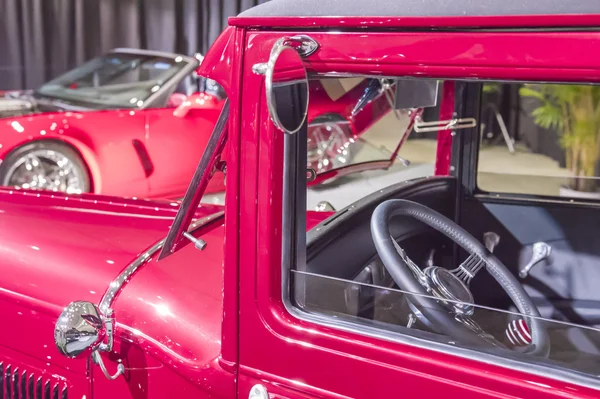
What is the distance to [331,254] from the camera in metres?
1.27

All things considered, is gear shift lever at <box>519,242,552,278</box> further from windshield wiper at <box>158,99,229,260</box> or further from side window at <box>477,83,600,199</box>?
windshield wiper at <box>158,99,229,260</box>

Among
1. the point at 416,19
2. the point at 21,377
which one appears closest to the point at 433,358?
the point at 416,19

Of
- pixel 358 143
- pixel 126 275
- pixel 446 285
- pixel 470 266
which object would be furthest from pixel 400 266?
pixel 358 143

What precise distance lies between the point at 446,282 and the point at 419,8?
580mm

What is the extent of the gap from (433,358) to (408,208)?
53 cm

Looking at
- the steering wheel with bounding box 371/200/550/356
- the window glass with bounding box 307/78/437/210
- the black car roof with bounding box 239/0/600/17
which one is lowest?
the steering wheel with bounding box 371/200/550/356

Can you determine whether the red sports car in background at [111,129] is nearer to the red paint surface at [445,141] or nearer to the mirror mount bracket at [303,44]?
the red paint surface at [445,141]

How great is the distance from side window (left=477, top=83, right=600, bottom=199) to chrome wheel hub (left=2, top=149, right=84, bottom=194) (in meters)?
2.70

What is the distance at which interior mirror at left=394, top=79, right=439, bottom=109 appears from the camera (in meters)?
1.41

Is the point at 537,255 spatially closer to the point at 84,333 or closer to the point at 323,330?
the point at 323,330

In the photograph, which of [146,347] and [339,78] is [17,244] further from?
[339,78]

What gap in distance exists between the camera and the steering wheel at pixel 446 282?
0.99 metres

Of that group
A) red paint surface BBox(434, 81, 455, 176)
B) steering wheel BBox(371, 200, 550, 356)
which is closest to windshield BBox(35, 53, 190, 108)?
red paint surface BBox(434, 81, 455, 176)

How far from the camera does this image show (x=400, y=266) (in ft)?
3.84
